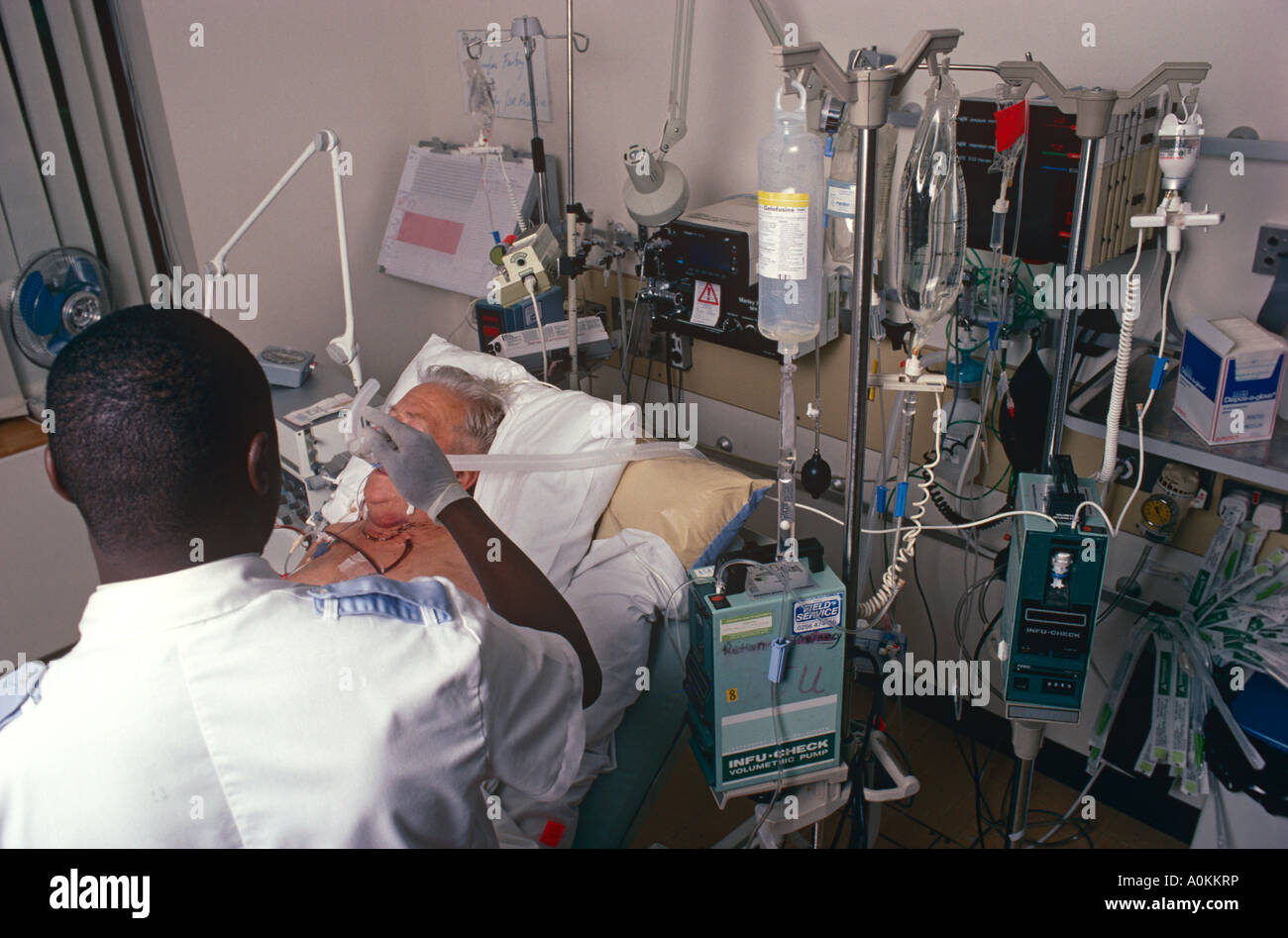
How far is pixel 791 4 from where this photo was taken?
7.04 ft

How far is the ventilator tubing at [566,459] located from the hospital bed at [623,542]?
0.05ft

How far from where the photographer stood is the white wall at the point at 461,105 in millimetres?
1642

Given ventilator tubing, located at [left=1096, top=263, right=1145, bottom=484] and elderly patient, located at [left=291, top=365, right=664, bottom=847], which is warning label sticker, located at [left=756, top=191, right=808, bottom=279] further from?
elderly patient, located at [left=291, top=365, right=664, bottom=847]

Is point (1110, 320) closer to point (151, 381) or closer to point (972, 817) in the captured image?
point (972, 817)

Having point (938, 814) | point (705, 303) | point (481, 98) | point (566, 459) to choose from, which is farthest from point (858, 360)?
point (481, 98)

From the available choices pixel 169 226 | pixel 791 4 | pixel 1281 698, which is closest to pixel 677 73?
pixel 791 4

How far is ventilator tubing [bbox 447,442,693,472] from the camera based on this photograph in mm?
→ 1960

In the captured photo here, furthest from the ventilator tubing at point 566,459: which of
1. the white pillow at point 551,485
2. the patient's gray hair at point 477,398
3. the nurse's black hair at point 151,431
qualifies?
the nurse's black hair at point 151,431

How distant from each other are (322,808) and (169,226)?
8.00ft

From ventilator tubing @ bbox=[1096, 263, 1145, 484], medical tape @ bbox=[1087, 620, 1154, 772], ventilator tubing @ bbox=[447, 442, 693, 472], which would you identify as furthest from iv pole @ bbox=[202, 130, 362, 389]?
medical tape @ bbox=[1087, 620, 1154, 772]

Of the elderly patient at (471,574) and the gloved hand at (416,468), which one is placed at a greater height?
the gloved hand at (416,468)

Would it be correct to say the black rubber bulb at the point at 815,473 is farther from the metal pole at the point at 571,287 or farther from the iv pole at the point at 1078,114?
the metal pole at the point at 571,287
